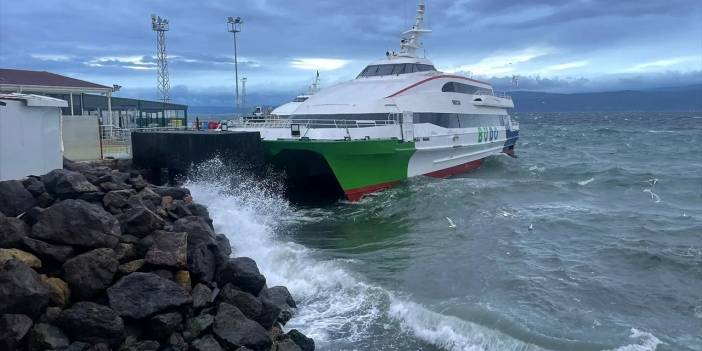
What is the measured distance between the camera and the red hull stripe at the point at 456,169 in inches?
904

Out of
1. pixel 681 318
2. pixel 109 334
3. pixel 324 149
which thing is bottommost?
pixel 681 318

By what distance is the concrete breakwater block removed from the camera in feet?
55.0

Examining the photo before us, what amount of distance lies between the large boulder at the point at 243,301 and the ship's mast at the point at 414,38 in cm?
1944

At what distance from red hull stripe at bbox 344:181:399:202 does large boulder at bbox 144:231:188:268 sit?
11.1m

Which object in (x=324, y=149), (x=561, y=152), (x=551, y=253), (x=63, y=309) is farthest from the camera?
(x=561, y=152)

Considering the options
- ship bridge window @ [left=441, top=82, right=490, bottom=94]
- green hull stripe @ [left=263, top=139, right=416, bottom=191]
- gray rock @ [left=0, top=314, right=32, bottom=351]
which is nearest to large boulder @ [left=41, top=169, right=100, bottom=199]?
gray rock @ [left=0, top=314, right=32, bottom=351]

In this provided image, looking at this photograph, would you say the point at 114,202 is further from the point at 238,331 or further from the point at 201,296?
the point at 238,331

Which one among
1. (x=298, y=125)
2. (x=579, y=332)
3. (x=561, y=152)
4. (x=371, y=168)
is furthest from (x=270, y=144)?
(x=561, y=152)

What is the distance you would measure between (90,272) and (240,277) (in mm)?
2092

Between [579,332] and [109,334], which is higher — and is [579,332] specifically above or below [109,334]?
below

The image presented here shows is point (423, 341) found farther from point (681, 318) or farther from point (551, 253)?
point (551, 253)

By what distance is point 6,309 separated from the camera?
6078 mm

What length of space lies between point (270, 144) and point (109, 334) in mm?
12376

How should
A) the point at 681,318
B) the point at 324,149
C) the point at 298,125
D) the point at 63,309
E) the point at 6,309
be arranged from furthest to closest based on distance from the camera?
the point at 298,125
the point at 324,149
the point at 681,318
the point at 63,309
the point at 6,309
